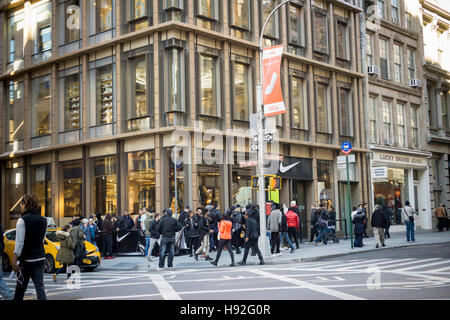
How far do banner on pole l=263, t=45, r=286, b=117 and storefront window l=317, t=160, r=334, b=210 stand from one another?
11.6 meters

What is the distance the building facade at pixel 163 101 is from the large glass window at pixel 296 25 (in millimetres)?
69

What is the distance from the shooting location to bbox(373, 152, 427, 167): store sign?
3470 centimetres

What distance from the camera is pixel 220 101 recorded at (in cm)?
2589

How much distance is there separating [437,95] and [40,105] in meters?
27.9

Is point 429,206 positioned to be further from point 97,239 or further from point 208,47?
point 97,239

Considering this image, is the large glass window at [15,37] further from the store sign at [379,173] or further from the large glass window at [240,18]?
the store sign at [379,173]

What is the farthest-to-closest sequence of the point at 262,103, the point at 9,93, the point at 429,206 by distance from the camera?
the point at 429,206 → the point at 9,93 → the point at 262,103

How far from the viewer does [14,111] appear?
3216 cm

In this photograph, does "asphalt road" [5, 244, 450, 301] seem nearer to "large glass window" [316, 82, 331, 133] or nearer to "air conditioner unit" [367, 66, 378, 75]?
"large glass window" [316, 82, 331, 133]

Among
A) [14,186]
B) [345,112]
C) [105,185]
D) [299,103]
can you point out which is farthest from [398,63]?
[14,186]

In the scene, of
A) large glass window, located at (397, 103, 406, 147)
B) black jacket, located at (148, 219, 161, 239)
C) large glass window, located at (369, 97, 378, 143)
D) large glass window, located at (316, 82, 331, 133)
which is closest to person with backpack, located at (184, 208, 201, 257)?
black jacket, located at (148, 219, 161, 239)

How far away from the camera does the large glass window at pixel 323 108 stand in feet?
103
